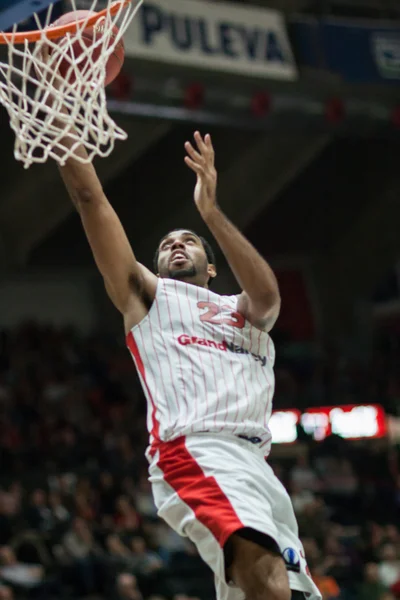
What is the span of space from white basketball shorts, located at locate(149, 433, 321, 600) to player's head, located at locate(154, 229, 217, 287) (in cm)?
73

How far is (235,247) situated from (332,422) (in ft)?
46.0

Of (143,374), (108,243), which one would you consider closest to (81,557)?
(143,374)

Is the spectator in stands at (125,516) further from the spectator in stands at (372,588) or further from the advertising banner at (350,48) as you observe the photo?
the advertising banner at (350,48)

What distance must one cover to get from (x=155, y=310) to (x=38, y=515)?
6.87 meters

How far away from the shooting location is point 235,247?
13.3 feet

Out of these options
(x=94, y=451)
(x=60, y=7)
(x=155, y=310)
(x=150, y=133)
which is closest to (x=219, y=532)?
(x=155, y=310)

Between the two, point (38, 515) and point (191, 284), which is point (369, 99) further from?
point (191, 284)

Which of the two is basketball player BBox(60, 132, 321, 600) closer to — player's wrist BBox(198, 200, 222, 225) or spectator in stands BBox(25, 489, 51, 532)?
player's wrist BBox(198, 200, 222, 225)

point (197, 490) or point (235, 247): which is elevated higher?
point (235, 247)

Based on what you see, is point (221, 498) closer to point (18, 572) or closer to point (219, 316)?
point (219, 316)

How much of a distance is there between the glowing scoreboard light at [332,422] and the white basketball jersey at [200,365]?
13.1 m

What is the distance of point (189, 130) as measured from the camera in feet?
55.6

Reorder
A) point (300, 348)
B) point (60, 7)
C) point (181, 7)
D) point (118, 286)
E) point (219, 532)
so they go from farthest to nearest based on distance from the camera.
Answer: point (300, 348) < point (181, 7) < point (60, 7) < point (118, 286) < point (219, 532)

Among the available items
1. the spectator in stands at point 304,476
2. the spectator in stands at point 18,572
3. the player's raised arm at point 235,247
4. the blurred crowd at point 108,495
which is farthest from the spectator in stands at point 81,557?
the player's raised arm at point 235,247
